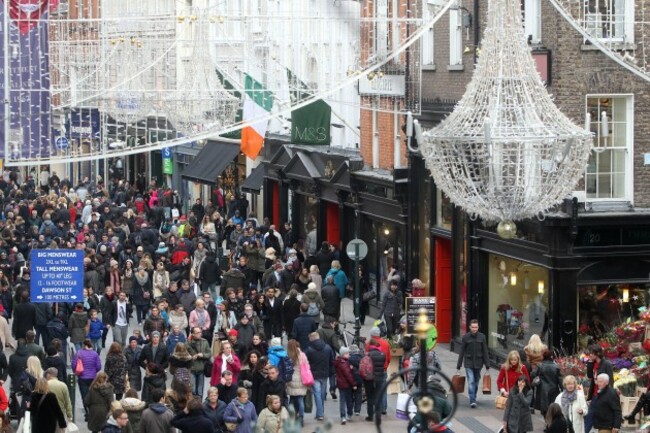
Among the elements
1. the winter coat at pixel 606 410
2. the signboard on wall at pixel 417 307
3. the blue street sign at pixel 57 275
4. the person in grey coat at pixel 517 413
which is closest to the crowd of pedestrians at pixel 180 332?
the blue street sign at pixel 57 275

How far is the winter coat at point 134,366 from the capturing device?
2495 cm

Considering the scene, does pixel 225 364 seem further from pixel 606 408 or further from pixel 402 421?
pixel 606 408

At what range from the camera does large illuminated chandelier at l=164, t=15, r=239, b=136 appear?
3259 centimetres

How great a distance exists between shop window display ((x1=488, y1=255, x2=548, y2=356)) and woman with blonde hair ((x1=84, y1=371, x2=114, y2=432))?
8446 mm

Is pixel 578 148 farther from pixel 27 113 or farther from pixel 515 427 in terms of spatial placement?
pixel 27 113

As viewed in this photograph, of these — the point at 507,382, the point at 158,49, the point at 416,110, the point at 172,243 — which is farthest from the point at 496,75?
the point at 158,49

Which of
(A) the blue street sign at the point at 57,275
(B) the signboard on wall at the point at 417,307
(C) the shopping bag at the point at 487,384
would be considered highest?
(A) the blue street sign at the point at 57,275

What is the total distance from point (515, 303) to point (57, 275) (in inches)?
305

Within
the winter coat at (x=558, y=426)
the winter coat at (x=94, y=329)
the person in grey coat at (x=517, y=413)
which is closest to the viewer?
the winter coat at (x=558, y=426)

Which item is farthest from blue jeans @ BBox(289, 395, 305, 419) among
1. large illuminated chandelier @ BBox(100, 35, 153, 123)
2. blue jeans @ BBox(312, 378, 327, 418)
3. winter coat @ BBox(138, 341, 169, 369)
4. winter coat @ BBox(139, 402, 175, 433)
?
large illuminated chandelier @ BBox(100, 35, 153, 123)

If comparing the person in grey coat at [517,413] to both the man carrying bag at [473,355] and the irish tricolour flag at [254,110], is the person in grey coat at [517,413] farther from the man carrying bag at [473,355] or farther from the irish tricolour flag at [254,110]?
the irish tricolour flag at [254,110]

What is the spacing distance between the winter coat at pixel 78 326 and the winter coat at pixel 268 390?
6468 mm

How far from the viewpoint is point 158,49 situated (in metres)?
43.5

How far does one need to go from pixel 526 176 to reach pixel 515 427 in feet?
11.3
